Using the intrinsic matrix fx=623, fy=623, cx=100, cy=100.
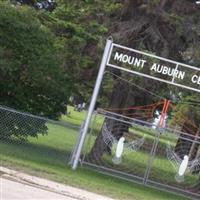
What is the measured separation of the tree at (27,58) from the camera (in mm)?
20500

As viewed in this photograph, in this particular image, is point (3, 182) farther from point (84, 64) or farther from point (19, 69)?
point (84, 64)

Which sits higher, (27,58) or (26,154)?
(27,58)

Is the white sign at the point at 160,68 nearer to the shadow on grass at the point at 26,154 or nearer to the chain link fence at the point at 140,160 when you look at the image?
the chain link fence at the point at 140,160

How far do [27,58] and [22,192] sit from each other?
9.00 metres

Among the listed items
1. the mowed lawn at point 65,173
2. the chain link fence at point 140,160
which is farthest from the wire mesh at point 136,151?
the mowed lawn at point 65,173

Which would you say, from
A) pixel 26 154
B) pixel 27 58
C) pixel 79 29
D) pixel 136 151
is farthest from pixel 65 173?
pixel 79 29

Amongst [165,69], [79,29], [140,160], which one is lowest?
[140,160]

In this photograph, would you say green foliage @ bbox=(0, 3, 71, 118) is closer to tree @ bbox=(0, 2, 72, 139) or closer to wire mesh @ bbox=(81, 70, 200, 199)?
tree @ bbox=(0, 2, 72, 139)

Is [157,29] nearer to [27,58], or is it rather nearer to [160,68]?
[160,68]

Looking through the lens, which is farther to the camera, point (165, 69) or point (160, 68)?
point (160, 68)

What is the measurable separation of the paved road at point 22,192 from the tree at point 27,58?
703 centimetres

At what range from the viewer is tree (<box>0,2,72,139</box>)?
2050cm

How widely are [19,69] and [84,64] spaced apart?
2.97m

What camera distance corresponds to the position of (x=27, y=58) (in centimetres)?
2078
